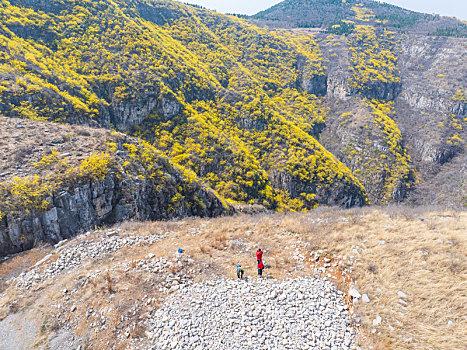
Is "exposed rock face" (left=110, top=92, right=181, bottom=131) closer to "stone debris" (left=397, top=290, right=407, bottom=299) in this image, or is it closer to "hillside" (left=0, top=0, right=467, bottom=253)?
"hillside" (left=0, top=0, right=467, bottom=253)

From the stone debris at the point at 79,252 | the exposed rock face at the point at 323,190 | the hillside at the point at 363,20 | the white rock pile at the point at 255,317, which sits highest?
the hillside at the point at 363,20

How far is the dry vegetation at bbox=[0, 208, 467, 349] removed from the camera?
25.3 ft

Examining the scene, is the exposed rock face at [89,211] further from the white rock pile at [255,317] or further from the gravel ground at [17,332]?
the white rock pile at [255,317]

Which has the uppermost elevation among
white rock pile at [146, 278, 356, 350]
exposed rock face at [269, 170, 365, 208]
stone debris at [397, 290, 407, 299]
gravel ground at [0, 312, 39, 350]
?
stone debris at [397, 290, 407, 299]

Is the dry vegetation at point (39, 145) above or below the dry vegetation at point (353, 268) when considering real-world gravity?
Answer: above

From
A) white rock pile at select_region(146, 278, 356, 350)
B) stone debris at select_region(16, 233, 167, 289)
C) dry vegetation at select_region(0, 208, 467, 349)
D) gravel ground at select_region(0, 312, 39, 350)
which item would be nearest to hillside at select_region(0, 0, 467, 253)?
stone debris at select_region(16, 233, 167, 289)

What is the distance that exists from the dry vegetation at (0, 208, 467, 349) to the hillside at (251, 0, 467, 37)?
167m

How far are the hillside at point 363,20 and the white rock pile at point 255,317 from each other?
17282 centimetres

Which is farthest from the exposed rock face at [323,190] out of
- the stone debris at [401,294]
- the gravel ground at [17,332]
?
the gravel ground at [17,332]

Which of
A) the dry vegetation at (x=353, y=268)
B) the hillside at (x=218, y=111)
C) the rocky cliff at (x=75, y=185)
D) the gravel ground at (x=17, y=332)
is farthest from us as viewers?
the hillside at (x=218, y=111)

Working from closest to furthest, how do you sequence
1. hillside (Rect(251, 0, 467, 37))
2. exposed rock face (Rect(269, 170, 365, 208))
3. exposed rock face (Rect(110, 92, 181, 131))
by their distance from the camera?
exposed rock face (Rect(110, 92, 181, 131)) → exposed rock face (Rect(269, 170, 365, 208)) → hillside (Rect(251, 0, 467, 37))

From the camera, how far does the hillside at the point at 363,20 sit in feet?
467

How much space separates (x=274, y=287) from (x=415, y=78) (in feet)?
470

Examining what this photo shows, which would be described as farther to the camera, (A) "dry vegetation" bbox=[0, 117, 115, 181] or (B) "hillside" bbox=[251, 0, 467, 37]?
(B) "hillside" bbox=[251, 0, 467, 37]
